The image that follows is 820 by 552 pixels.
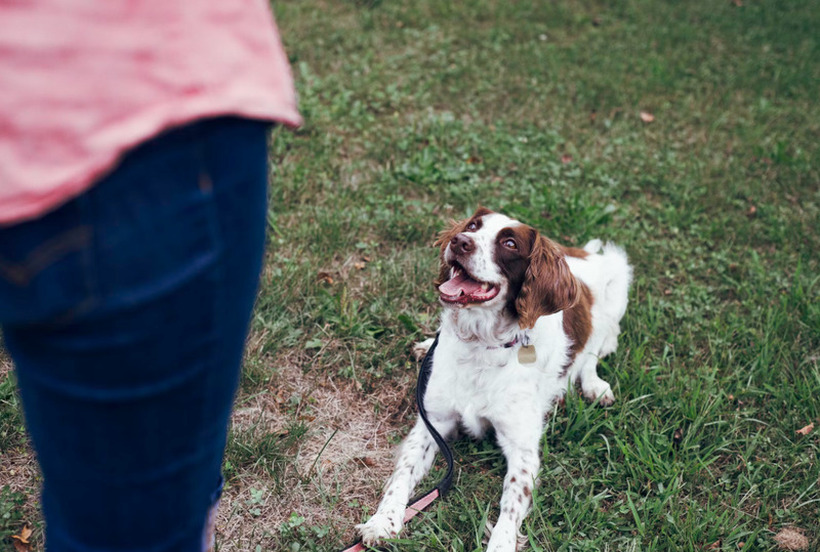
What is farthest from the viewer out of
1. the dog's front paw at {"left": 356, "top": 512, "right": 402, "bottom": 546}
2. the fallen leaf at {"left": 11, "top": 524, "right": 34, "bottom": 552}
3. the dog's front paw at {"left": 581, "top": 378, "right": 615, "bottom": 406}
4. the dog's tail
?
the dog's tail

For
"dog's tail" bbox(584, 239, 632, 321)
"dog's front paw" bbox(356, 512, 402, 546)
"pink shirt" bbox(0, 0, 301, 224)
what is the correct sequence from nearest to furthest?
"pink shirt" bbox(0, 0, 301, 224) → "dog's front paw" bbox(356, 512, 402, 546) → "dog's tail" bbox(584, 239, 632, 321)

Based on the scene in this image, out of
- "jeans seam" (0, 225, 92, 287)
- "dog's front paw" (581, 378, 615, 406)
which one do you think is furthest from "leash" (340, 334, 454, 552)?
"jeans seam" (0, 225, 92, 287)

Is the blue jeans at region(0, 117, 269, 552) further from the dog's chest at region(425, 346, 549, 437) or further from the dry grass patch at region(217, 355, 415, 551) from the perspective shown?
the dog's chest at region(425, 346, 549, 437)

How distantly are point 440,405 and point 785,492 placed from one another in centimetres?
148

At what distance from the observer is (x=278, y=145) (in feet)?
15.1

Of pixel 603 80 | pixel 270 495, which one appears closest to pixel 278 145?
pixel 270 495

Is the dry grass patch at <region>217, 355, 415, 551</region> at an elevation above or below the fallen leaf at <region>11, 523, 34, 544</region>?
below

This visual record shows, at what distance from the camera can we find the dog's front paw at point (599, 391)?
121 inches

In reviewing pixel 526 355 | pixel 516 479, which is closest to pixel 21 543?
pixel 516 479

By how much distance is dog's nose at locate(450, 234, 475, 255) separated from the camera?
8.97ft

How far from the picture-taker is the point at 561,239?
4.10m

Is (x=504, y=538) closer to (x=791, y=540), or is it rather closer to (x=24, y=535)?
(x=791, y=540)

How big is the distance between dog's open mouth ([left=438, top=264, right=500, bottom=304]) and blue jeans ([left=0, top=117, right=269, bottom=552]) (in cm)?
174

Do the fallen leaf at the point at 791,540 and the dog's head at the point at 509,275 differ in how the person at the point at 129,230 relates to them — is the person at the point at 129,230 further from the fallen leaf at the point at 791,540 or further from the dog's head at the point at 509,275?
the fallen leaf at the point at 791,540
